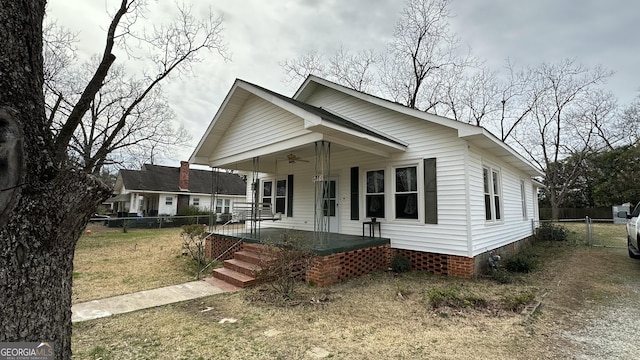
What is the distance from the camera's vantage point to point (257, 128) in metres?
8.14

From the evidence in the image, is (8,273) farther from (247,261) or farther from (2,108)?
(247,261)

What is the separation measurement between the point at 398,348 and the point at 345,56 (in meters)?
19.4

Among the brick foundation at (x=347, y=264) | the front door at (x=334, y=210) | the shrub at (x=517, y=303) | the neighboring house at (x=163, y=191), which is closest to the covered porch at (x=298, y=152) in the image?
the front door at (x=334, y=210)

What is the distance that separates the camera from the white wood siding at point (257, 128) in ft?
23.4

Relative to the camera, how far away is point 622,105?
80.3ft

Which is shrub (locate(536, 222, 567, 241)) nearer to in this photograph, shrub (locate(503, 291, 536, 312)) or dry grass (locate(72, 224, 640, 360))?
dry grass (locate(72, 224, 640, 360))

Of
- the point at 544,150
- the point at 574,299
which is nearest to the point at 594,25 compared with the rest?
the point at 574,299

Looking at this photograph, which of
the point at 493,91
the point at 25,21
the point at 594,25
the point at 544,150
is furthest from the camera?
the point at 544,150

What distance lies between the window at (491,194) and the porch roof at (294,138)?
8.52ft

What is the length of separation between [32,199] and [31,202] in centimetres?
2

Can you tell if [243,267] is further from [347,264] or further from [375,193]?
[375,193]

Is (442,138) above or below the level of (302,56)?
below

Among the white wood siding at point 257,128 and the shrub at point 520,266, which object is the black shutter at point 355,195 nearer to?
the white wood siding at point 257,128

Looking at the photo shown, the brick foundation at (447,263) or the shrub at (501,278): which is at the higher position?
the brick foundation at (447,263)
